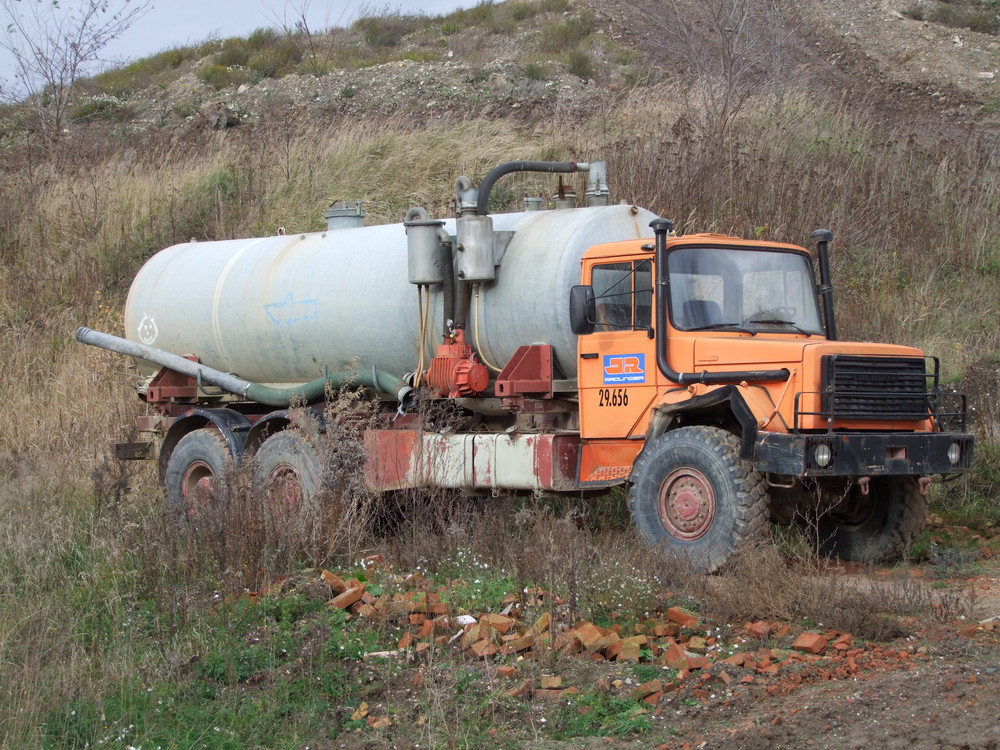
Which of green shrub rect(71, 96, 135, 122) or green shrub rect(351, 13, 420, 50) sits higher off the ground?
green shrub rect(351, 13, 420, 50)

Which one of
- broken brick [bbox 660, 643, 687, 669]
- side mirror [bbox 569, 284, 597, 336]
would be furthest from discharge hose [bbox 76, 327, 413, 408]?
broken brick [bbox 660, 643, 687, 669]

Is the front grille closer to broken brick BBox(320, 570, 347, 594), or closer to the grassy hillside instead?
the grassy hillside

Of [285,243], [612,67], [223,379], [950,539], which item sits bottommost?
[950,539]

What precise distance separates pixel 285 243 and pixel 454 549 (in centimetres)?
465

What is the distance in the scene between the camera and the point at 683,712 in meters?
5.54

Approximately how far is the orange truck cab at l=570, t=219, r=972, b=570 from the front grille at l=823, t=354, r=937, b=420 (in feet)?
0.04

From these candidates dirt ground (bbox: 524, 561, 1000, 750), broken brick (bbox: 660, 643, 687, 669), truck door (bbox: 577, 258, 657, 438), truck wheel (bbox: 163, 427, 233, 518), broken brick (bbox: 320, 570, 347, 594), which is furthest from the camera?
truck wheel (bbox: 163, 427, 233, 518)

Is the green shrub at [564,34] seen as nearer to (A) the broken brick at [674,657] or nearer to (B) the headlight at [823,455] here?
(B) the headlight at [823,455]

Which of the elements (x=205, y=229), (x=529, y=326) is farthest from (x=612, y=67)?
(x=529, y=326)

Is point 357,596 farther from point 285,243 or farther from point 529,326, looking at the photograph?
point 285,243

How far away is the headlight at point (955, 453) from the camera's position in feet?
28.7

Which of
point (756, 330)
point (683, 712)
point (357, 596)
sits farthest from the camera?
point (756, 330)

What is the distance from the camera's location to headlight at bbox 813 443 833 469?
8.08 metres

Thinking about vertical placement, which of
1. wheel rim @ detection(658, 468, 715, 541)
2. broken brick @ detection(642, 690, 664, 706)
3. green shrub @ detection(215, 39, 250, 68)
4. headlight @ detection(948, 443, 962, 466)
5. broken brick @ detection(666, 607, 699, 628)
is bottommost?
broken brick @ detection(642, 690, 664, 706)
